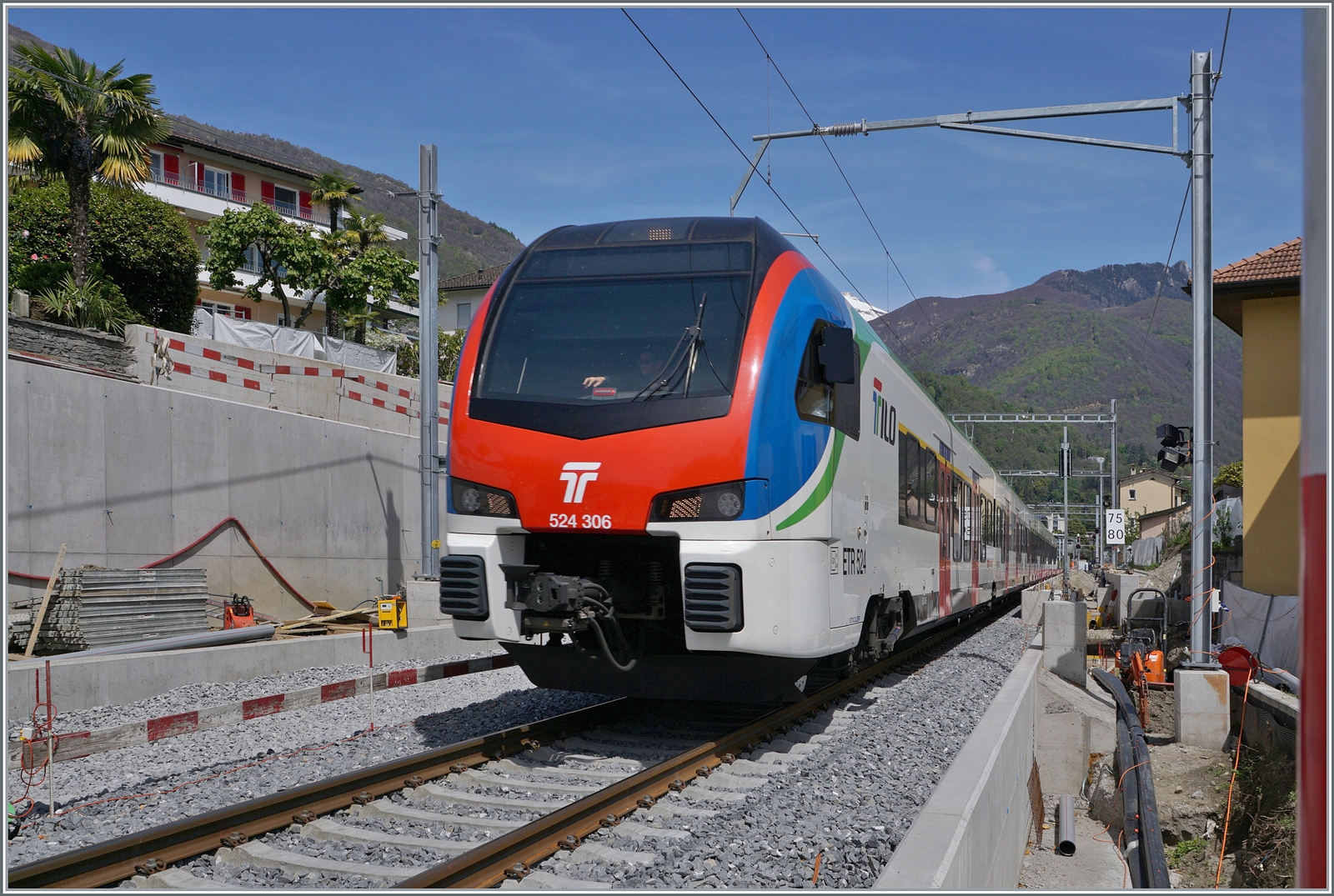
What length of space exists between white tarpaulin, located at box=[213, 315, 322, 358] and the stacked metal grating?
953 centimetres

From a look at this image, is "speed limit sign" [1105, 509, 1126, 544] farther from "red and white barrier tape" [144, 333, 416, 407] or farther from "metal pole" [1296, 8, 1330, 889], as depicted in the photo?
"metal pole" [1296, 8, 1330, 889]

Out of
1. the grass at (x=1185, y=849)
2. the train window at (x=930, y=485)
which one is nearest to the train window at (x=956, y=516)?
the train window at (x=930, y=485)

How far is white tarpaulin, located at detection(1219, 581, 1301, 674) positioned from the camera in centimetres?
1616

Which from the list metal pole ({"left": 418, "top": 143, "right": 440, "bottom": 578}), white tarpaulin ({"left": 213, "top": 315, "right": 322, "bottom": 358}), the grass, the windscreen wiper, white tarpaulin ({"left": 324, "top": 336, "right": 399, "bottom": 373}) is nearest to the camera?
the windscreen wiper

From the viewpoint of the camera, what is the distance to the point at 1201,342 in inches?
476

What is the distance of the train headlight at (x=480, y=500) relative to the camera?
7160mm

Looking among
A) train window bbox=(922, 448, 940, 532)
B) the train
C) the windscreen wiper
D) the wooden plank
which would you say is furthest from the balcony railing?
the windscreen wiper

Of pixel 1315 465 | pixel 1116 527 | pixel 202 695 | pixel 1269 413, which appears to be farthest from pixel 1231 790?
pixel 1116 527

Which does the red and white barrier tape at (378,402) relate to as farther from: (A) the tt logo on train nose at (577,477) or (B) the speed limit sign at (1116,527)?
(B) the speed limit sign at (1116,527)

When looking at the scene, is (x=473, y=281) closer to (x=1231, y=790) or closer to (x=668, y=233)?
(x=1231, y=790)

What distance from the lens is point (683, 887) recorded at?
4.71 metres

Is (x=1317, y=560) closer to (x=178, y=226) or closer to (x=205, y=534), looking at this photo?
(x=205, y=534)

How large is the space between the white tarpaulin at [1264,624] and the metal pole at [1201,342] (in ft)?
13.0

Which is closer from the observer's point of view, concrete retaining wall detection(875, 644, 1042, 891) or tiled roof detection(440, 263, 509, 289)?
concrete retaining wall detection(875, 644, 1042, 891)
